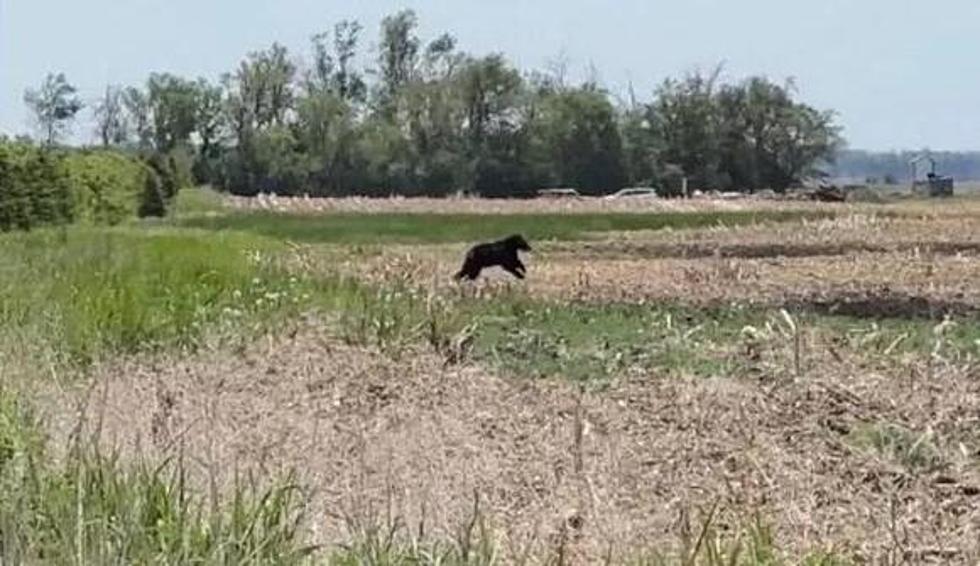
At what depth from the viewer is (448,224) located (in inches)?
1441

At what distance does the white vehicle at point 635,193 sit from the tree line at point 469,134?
177 cm

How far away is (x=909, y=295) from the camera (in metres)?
15.7

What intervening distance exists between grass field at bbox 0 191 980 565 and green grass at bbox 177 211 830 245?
14.4 m

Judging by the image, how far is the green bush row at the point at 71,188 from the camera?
2250 cm

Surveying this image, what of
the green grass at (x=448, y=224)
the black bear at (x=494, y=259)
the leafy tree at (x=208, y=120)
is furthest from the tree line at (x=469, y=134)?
the black bear at (x=494, y=259)

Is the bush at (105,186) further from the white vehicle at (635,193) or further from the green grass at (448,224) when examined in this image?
the white vehicle at (635,193)

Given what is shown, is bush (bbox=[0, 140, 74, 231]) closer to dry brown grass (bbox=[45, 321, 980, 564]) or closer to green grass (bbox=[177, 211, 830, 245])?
green grass (bbox=[177, 211, 830, 245])

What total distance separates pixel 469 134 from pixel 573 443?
209 ft

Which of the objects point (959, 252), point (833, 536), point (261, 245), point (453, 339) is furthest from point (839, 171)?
point (833, 536)

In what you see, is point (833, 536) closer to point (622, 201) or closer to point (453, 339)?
point (453, 339)

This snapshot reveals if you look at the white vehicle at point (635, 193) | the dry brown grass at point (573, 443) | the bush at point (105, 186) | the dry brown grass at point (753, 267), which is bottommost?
the white vehicle at point (635, 193)

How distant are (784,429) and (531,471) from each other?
5.72 ft

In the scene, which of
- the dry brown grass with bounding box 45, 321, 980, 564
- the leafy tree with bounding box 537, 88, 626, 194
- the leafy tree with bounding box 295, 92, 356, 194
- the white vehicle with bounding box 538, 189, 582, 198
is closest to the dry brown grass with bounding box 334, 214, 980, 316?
the dry brown grass with bounding box 45, 321, 980, 564

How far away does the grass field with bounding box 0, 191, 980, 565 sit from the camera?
4.50 m
